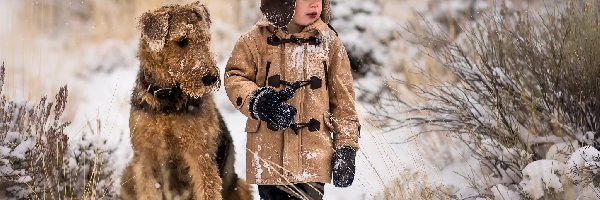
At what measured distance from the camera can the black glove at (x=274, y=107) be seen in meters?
3.20

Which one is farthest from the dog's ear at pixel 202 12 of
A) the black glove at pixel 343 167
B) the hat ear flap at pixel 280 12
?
the black glove at pixel 343 167

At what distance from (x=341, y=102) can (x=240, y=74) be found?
0.58m

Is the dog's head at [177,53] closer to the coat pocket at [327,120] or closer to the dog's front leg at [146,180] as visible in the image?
the dog's front leg at [146,180]

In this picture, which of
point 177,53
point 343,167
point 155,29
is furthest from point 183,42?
point 343,167

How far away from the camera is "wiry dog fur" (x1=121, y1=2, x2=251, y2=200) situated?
381 cm

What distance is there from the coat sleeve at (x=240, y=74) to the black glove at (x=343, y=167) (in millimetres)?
536

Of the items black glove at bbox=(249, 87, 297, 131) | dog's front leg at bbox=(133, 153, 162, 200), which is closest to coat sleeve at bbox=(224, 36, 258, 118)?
black glove at bbox=(249, 87, 297, 131)

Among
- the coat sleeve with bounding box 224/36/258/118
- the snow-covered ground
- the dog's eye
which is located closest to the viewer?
the coat sleeve with bounding box 224/36/258/118

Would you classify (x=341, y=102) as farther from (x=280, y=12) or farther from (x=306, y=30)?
(x=280, y=12)

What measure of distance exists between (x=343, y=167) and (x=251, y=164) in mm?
502

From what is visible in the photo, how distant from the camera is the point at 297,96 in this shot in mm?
3527

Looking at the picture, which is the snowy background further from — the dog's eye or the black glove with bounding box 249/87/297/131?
the black glove with bounding box 249/87/297/131

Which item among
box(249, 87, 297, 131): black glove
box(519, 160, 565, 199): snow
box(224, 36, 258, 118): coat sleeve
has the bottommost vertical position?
box(519, 160, 565, 199): snow

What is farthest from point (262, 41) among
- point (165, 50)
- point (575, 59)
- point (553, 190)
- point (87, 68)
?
point (87, 68)
